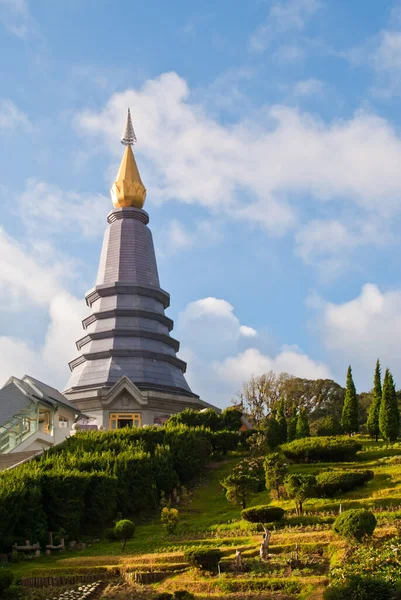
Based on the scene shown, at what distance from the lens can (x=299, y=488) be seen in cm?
2594

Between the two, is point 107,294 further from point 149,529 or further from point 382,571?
point 382,571

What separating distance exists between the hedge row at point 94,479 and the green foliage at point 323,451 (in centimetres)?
488

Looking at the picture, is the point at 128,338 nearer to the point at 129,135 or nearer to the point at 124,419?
the point at 124,419

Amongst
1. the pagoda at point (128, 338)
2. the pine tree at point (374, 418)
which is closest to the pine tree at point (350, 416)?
the pine tree at point (374, 418)

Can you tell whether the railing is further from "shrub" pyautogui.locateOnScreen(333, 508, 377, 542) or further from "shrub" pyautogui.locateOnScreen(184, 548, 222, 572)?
"shrub" pyautogui.locateOnScreen(333, 508, 377, 542)

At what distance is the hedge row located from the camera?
26125 millimetres

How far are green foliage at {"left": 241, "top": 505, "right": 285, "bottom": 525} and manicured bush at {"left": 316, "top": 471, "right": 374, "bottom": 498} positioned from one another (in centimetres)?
348

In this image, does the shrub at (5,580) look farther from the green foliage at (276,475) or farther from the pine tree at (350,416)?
the pine tree at (350,416)

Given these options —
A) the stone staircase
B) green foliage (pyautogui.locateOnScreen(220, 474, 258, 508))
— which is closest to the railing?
the stone staircase

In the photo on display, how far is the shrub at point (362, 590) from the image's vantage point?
1655cm

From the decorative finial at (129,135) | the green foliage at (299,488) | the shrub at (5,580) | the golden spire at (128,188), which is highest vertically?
the decorative finial at (129,135)

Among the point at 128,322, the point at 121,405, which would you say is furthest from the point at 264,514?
the point at 128,322

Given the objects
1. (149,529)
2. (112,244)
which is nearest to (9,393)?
(149,529)

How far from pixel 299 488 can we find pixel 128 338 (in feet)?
102
